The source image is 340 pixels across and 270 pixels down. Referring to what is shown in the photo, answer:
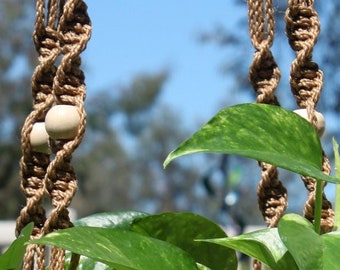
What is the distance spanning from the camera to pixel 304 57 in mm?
454

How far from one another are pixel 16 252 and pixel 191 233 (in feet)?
0.28

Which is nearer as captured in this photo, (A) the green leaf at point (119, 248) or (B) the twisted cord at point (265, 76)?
(A) the green leaf at point (119, 248)

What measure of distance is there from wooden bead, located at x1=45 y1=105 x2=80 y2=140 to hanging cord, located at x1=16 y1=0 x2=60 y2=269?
23mm

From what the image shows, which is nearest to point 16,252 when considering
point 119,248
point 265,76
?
point 119,248

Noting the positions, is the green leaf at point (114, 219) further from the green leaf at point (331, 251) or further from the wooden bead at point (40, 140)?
the green leaf at point (331, 251)

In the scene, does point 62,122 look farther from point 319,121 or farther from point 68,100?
point 319,121

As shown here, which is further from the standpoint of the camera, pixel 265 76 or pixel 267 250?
pixel 265 76

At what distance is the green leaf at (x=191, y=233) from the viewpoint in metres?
0.39

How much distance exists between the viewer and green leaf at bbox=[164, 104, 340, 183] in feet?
1.03

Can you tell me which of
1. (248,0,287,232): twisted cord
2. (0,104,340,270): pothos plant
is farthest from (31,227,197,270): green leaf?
(248,0,287,232): twisted cord

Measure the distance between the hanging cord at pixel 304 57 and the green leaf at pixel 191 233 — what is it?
7 centimetres

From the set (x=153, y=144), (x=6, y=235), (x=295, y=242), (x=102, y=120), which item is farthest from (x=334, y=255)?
(x=153, y=144)

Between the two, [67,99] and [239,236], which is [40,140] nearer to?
[67,99]

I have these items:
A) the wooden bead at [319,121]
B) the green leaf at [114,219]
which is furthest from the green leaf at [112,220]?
the wooden bead at [319,121]
